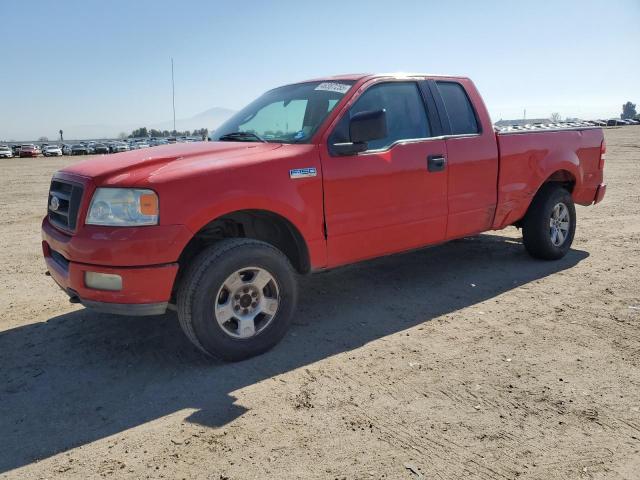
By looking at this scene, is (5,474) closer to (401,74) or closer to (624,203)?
(401,74)

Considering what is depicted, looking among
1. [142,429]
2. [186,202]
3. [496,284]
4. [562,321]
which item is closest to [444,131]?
[496,284]

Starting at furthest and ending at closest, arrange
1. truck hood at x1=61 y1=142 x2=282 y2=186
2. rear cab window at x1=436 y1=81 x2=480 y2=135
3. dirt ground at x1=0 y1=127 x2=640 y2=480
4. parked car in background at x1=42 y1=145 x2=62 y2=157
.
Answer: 1. parked car in background at x1=42 y1=145 x2=62 y2=157
2. rear cab window at x1=436 y1=81 x2=480 y2=135
3. truck hood at x1=61 y1=142 x2=282 y2=186
4. dirt ground at x1=0 y1=127 x2=640 y2=480

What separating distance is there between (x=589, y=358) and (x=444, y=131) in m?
2.30

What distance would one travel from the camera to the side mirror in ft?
12.6

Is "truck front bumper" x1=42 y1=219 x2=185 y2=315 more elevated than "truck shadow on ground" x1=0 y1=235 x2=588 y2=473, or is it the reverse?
"truck front bumper" x1=42 y1=219 x2=185 y2=315

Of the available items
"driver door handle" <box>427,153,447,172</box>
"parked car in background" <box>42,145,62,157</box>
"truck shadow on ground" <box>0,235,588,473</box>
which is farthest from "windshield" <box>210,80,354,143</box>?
"parked car in background" <box>42,145,62,157</box>

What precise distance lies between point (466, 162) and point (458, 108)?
599 mm

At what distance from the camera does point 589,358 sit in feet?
11.6

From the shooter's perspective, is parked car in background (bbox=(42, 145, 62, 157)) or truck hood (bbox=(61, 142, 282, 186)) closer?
truck hood (bbox=(61, 142, 282, 186))

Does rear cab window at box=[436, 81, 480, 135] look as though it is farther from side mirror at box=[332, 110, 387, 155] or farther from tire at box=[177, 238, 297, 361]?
tire at box=[177, 238, 297, 361]

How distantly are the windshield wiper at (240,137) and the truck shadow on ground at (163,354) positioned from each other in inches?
59.8

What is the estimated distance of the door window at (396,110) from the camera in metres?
4.31

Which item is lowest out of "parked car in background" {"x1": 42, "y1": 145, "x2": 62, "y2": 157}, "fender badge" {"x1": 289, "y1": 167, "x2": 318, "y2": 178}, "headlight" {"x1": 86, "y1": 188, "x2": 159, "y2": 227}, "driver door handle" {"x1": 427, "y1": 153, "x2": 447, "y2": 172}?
"headlight" {"x1": 86, "y1": 188, "x2": 159, "y2": 227}

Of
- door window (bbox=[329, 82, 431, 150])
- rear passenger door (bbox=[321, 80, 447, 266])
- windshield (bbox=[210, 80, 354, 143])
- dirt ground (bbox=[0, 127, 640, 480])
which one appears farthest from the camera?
door window (bbox=[329, 82, 431, 150])
